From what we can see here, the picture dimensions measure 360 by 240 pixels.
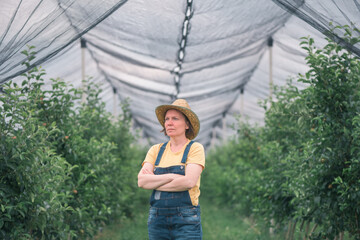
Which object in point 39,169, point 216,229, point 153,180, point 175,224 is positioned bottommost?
point 175,224

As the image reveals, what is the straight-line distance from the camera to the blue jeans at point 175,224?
8.80ft

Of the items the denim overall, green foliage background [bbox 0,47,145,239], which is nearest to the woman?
the denim overall

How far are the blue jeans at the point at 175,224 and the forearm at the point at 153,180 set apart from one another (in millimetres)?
144

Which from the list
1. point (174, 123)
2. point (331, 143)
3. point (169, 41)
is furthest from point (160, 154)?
point (169, 41)

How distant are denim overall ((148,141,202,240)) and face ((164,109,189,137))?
0.22m

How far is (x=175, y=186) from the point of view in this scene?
2.68 metres

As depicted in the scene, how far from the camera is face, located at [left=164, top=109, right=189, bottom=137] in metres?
2.92

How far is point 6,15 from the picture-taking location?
3.48 metres

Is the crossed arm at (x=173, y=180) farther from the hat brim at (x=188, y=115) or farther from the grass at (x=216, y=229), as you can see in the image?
the grass at (x=216, y=229)

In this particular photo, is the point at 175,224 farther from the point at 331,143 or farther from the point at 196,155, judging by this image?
the point at 331,143

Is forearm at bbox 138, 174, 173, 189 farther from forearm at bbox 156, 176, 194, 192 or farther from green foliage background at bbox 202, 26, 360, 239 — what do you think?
green foliage background at bbox 202, 26, 360, 239

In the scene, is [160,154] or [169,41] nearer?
[160,154]

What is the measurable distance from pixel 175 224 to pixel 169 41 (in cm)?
409

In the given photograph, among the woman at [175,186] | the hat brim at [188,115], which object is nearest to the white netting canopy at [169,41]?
the hat brim at [188,115]
